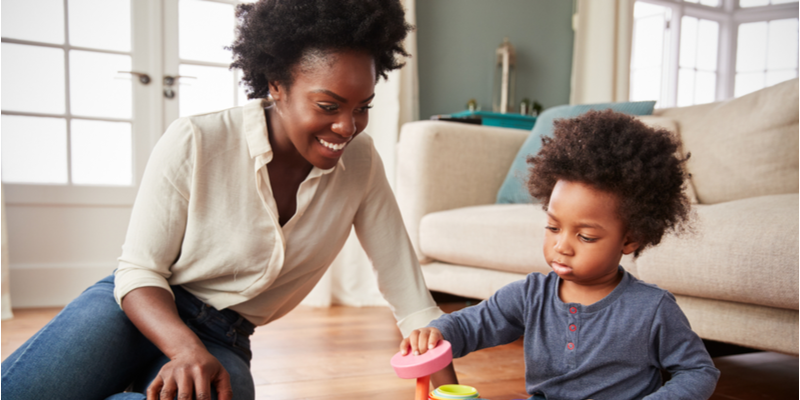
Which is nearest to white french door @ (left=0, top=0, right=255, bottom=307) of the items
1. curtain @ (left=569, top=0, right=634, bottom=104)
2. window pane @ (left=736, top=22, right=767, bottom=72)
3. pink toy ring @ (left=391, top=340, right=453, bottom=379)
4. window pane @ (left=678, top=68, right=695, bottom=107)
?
curtain @ (left=569, top=0, right=634, bottom=104)

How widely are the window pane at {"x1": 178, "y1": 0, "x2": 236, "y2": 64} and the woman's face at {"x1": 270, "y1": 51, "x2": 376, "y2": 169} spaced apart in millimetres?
2132

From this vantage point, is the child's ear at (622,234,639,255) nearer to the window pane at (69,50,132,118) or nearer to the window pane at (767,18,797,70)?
the window pane at (69,50,132,118)

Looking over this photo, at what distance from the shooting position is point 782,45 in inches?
192

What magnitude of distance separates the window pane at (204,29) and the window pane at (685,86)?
3.57 metres

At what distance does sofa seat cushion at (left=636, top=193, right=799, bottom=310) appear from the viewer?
1184 mm

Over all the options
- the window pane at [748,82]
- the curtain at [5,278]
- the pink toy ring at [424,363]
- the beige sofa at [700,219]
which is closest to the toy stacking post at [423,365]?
the pink toy ring at [424,363]

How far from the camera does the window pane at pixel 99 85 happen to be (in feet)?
8.96

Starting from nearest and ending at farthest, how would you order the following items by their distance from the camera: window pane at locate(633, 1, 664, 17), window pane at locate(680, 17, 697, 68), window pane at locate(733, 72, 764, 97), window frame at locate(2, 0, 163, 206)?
window frame at locate(2, 0, 163, 206) < window pane at locate(633, 1, 664, 17) < window pane at locate(680, 17, 697, 68) < window pane at locate(733, 72, 764, 97)

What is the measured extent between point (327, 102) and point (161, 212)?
338 mm

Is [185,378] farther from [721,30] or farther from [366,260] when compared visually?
[721,30]

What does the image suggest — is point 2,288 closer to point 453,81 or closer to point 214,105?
point 214,105

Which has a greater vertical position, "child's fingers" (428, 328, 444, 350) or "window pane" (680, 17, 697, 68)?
"window pane" (680, 17, 697, 68)

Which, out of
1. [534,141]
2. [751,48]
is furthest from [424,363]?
[751,48]

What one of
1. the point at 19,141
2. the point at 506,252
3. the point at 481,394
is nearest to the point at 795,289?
the point at 481,394
